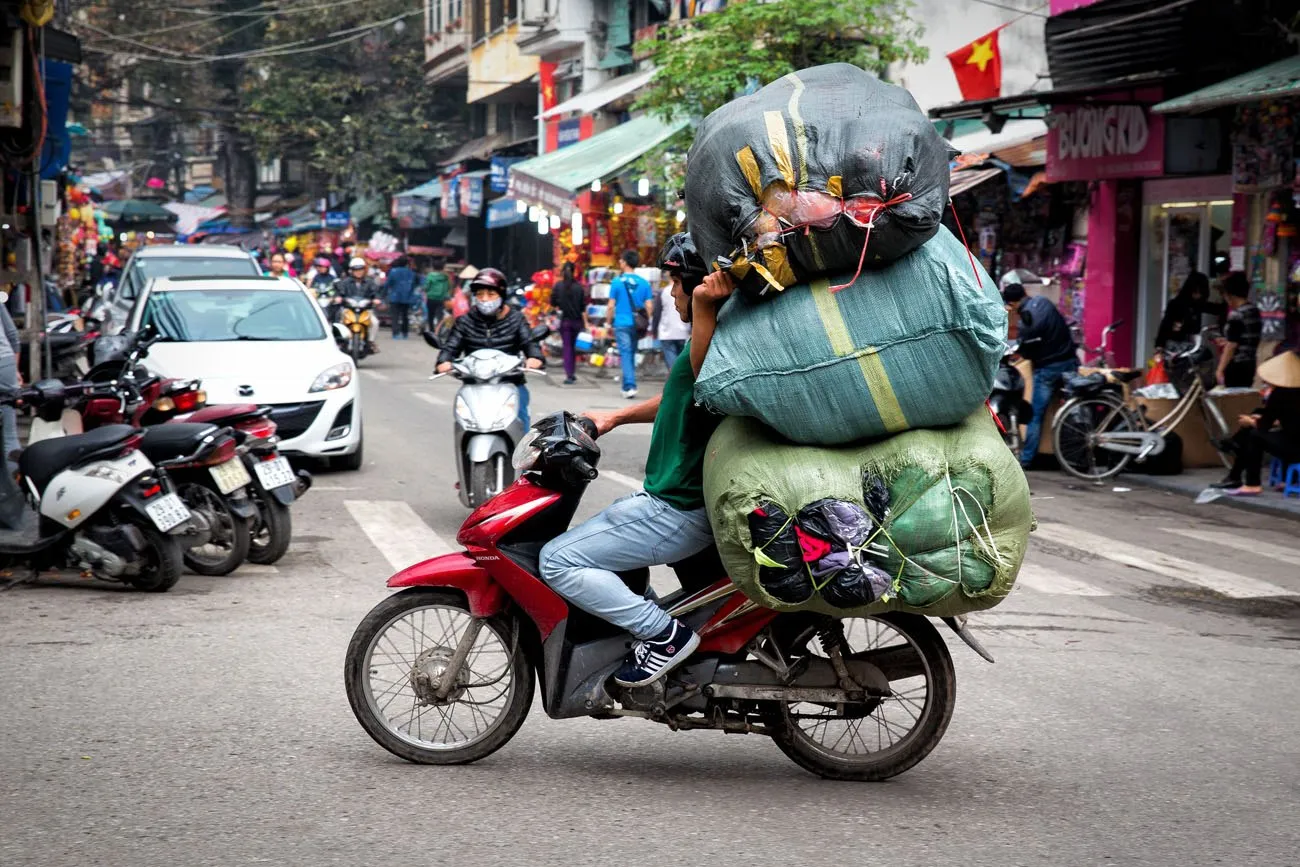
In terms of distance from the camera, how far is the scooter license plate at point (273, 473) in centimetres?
853

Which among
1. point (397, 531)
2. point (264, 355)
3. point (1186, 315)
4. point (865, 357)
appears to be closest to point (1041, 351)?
point (1186, 315)

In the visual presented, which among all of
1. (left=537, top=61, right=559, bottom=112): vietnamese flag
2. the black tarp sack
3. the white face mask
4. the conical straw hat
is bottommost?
the conical straw hat

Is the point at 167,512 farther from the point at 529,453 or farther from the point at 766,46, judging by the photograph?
the point at 766,46

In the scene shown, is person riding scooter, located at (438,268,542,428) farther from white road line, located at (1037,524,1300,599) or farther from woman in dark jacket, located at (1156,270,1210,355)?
woman in dark jacket, located at (1156,270,1210,355)

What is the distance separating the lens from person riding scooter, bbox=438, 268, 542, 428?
1061 centimetres

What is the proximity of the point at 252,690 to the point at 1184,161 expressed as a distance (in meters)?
13.4

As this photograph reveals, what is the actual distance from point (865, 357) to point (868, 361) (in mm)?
16

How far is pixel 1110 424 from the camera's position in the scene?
1367 centimetres

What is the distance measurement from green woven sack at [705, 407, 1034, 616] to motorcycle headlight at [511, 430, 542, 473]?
585 millimetres

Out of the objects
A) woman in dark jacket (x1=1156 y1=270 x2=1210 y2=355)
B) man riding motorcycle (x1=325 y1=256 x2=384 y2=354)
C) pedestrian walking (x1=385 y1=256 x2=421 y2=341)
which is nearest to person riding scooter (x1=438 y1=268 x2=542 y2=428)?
woman in dark jacket (x1=1156 y1=270 x2=1210 y2=355)

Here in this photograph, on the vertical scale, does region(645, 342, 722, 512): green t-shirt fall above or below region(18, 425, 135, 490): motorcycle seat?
above

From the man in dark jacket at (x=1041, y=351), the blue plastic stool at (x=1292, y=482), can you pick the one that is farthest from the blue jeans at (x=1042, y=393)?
the blue plastic stool at (x=1292, y=482)

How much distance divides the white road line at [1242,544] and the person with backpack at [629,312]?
10.3 m

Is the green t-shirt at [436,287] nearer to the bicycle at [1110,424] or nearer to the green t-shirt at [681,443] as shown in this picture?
the bicycle at [1110,424]
